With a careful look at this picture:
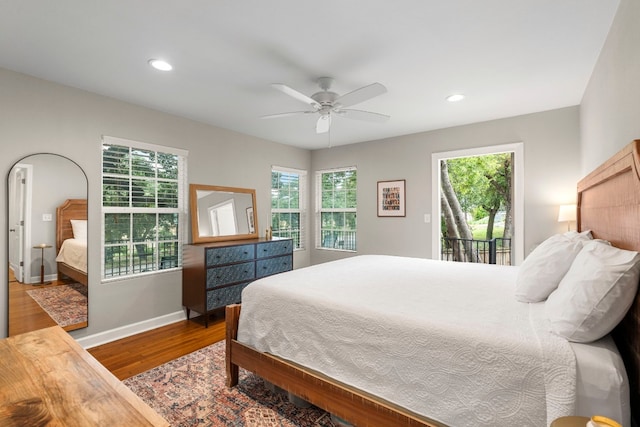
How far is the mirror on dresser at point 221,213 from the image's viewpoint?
387 cm

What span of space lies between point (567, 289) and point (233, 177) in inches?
155

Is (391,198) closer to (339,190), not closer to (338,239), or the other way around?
(339,190)

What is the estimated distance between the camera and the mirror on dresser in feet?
12.7

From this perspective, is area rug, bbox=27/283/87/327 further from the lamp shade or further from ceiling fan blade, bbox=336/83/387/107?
the lamp shade

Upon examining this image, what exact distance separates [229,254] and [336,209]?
7.79 feet

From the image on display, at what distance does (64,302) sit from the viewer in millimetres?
2867

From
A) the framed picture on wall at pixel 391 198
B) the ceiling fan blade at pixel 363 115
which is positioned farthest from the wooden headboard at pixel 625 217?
the framed picture on wall at pixel 391 198

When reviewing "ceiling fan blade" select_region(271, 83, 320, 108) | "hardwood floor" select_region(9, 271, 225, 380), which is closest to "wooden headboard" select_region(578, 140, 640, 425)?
"ceiling fan blade" select_region(271, 83, 320, 108)

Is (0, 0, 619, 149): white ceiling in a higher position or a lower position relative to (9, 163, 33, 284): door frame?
higher

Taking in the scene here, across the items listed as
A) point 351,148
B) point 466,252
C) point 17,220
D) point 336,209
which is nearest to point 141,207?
point 17,220

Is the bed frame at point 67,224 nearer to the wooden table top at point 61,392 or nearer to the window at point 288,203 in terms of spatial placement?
the wooden table top at point 61,392

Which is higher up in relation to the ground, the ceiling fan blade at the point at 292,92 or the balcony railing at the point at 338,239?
the ceiling fan blade at the point at 292,92

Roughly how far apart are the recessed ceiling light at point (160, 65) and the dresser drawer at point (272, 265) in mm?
2412

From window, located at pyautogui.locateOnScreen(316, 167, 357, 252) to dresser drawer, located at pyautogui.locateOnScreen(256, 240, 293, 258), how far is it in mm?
1288
